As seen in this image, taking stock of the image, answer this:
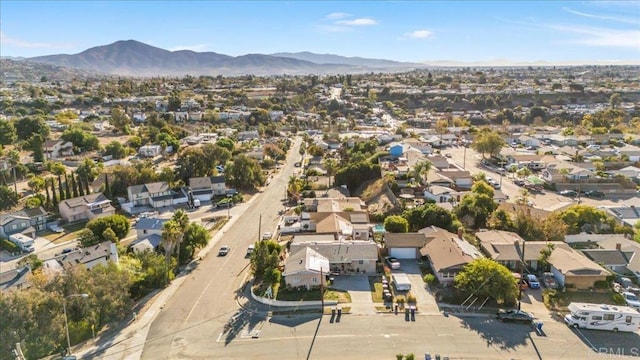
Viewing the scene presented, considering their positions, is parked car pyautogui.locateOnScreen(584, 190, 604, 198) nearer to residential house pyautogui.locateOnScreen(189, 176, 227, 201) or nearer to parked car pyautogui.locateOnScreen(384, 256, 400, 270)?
parked car pyautogui.locateOnScreen(384, 256, 400, 270)

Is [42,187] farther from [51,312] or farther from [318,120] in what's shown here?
[318,120]

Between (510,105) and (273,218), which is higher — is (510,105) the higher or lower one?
the higher one

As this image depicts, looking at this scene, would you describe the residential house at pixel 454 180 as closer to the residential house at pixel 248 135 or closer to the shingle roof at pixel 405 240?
the shingle roof at pixel 405 240

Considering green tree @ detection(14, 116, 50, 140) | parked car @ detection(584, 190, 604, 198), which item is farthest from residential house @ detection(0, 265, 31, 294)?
green tree @ detection(14, 116, 50, 140)

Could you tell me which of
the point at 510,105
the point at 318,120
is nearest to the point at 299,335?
the point at 318,120

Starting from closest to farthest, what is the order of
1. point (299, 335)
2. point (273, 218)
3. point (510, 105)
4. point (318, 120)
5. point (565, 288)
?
point (299, 335) → point (565, 288) → point (273, 218) → point (318, 120) → point (510, 105)

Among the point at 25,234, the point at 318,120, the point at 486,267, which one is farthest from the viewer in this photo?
the point at 318,120

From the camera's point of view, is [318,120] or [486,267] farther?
[318,120]

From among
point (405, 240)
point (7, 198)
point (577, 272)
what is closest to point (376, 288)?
point (405, 240)
